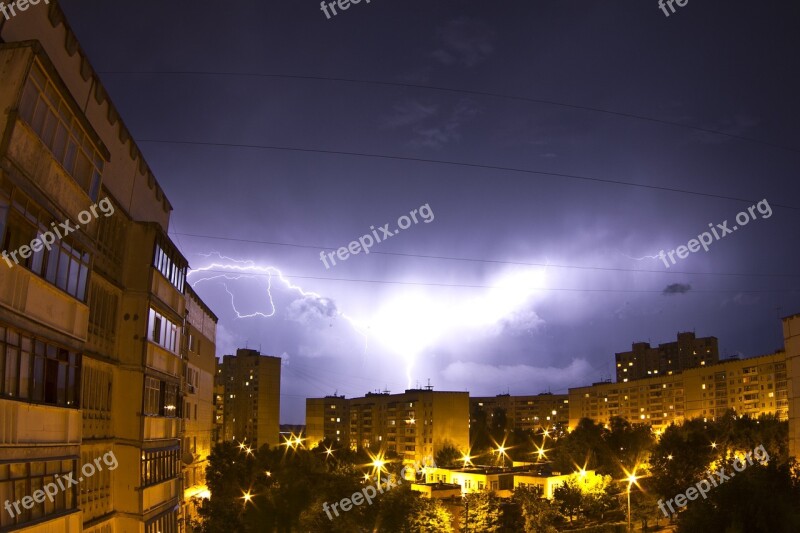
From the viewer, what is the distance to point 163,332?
23875mm

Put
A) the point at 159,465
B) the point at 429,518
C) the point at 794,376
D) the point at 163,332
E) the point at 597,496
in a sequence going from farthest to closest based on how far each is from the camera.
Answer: the point at 597,496 → the point at 429,518 → the point at 794,376 → the point at 163,332 → the point at 159,465

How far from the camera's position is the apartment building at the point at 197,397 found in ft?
135

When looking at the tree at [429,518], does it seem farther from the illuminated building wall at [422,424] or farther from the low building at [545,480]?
the illuminated building wall at [422,424]

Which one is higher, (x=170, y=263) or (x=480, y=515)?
(x=170, y=263)

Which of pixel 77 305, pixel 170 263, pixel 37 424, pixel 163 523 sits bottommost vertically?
pixel 163 523

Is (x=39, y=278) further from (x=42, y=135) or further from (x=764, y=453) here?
(x=764, y=453)

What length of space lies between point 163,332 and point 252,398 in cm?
11191

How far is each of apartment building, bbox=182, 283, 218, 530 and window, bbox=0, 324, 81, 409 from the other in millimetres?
23798

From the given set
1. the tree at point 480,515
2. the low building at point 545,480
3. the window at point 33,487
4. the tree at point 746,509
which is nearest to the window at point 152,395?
the window at point 33,487

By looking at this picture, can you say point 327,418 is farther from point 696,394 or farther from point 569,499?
point 569,499

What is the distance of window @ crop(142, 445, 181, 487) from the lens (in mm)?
21469

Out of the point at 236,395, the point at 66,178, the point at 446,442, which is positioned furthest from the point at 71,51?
the point at 236,395

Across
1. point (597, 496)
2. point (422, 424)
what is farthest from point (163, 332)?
point (422, 424)

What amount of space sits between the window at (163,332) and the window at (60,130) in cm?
717
